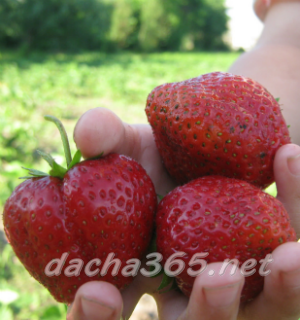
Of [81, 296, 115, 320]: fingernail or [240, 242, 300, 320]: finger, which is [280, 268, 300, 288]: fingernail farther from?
[81, 296, 115, 320]: fingernail

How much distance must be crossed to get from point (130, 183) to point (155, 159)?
1.79 ft

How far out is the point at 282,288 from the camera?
0.90 meters

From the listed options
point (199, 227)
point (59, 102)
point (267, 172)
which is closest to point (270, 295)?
point (199, 227)

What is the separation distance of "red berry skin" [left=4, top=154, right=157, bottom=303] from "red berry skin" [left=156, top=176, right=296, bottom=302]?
4.8 inches

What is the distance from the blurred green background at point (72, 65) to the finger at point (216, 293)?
1277 millimetres

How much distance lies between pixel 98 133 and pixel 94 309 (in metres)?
0.55

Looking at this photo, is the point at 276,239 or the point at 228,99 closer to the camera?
the point at 276,239

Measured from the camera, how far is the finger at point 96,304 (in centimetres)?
89

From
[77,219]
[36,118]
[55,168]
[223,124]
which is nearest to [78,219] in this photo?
[77,219]

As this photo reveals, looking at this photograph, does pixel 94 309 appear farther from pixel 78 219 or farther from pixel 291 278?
pixel 291 278

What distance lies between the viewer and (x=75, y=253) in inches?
39.0

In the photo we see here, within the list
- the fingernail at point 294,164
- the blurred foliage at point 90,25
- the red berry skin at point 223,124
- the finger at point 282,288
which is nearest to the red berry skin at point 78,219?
the red berry skin at point 223,124

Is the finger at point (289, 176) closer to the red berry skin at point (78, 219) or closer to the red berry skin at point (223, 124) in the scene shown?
the red berry skin at point (223, 124)

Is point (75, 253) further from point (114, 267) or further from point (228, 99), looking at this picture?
point (228, 99)
